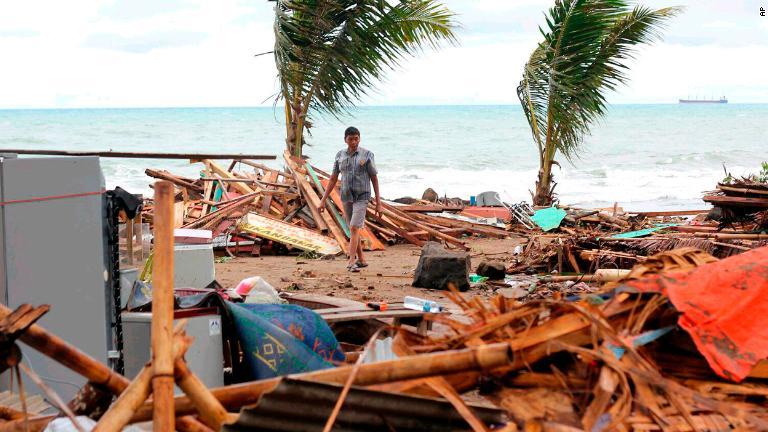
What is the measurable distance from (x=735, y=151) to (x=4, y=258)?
1976 inches

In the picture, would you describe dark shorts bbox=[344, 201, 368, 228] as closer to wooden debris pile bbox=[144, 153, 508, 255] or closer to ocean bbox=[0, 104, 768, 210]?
wooden debris pile bbox=[144, 153, 508, 255]

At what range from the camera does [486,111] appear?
85750 mm

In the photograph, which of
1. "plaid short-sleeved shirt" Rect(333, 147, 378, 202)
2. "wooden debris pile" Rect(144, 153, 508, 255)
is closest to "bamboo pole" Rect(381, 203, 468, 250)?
"wooden debris pile" Rect(144, 153, 508, 255)

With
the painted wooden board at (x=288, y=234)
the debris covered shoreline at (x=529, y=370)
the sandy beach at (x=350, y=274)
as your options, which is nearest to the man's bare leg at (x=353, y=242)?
the sandy beach at (x=350, y=274)

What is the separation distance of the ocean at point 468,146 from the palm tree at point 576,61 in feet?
13.0

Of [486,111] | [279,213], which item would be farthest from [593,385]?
[486,111]

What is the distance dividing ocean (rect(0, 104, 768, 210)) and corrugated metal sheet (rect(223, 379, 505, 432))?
19485mm

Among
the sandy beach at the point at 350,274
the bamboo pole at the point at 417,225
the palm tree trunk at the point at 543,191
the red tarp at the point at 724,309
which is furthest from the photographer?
the palm tree trunk at the point at 543,191

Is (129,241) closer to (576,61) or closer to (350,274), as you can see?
(350,274)

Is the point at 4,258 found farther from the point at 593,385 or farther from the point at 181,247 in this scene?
the point at 593,385

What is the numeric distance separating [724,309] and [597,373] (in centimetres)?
54

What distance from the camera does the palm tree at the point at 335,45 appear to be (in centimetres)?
1481

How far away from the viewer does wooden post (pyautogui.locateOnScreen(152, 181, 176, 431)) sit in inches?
97.0

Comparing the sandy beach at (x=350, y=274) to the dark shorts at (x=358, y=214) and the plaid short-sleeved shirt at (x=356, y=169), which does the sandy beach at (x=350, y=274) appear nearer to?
the dark shorts at (x=358, y=214)
